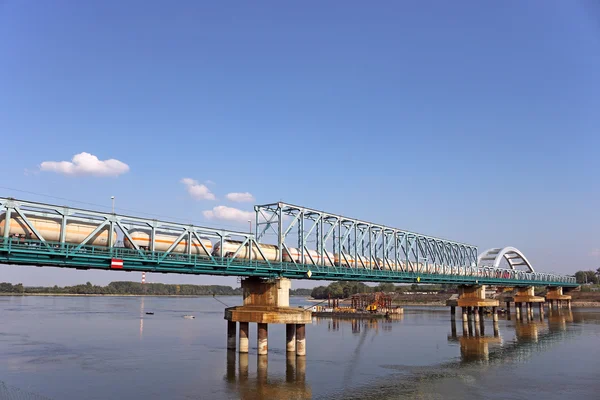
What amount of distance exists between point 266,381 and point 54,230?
2420cm

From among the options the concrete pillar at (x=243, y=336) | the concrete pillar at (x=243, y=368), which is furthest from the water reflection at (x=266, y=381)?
the concrete pillar at (x=243, y=336)

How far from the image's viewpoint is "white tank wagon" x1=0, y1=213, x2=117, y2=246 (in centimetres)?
4053

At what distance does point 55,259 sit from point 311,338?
54.6 meters

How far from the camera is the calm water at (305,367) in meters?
42.0

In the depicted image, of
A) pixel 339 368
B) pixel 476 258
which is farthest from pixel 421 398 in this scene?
pixel 476 258

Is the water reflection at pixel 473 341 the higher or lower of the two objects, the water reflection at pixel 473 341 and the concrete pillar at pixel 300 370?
the lower

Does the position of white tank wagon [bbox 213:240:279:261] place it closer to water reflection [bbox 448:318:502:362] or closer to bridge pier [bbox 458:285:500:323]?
water reflection [bbox 448:318:502:362]

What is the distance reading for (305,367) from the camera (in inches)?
2099

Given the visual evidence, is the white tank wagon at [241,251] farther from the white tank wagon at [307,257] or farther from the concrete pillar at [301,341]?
the concrete pillar at [301,341]

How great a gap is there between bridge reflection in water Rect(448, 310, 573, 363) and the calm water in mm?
188

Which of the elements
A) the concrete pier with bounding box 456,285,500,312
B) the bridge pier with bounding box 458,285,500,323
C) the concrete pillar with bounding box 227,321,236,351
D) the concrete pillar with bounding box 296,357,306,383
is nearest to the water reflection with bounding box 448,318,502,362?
the bridge pier with bounding box 458,285,500,323

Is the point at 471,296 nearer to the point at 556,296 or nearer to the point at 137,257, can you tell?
the point at 556,296

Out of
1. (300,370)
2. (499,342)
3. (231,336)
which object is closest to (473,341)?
(499,342)

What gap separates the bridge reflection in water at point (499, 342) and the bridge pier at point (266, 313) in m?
22.6
